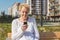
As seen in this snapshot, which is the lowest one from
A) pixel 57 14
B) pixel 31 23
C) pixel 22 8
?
pixel 57 14

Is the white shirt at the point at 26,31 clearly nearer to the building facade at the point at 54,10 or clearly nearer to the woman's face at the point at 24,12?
the woman's face at the point at 24,12

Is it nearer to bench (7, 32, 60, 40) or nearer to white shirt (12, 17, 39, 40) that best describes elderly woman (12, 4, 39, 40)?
white shirt (12, 17, 39, 40)

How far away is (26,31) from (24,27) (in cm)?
9

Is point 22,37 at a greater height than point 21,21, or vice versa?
point 21,21

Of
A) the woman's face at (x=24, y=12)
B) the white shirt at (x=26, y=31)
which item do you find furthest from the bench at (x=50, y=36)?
the woman's face at (x=24, y=12)

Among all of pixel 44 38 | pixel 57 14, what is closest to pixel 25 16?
pixel 44 38

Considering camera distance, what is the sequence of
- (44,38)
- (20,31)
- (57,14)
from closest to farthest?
(20,31) < (44,38) < (57,14)

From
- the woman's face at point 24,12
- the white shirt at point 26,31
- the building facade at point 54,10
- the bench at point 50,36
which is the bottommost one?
the building facade at point 54,10

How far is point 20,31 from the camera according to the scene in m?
3.10

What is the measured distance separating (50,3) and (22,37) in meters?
49.4

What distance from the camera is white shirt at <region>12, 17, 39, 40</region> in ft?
10.2

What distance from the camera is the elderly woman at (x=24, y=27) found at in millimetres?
3098

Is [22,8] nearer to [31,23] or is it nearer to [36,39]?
[31,23]

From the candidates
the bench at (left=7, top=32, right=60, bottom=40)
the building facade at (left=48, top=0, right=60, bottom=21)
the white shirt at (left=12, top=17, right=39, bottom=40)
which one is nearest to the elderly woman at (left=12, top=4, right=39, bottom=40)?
the white shirt at (left=12, top=17, right=39, bottom=40)
